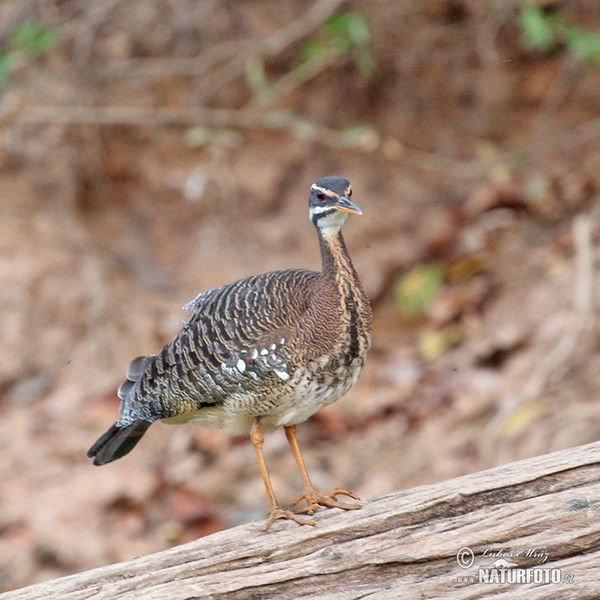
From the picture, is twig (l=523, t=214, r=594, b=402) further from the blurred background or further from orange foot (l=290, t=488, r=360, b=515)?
orange foot (l=290, t=488, r=360, b=515)

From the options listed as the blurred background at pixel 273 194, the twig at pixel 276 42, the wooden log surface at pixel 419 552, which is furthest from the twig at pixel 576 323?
the twig at pixel 276 42

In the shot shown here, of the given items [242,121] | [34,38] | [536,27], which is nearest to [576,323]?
[536,27]

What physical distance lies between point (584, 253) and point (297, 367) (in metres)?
3.85

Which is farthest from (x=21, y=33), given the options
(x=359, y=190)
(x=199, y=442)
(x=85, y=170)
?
(x=199, y=442)

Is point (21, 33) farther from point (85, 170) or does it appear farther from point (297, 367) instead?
point (297, 367)

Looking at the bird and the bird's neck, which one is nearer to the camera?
the bird

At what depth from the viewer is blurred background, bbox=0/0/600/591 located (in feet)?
24.1

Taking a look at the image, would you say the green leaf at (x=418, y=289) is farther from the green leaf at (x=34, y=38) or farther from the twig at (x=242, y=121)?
the green leaf at (x=34, y=38)

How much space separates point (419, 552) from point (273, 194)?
543 centimetres

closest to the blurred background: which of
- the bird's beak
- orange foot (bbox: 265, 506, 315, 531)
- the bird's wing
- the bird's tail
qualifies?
the bird's tail

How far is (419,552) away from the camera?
3.76 m

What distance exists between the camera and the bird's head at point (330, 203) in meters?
4.06

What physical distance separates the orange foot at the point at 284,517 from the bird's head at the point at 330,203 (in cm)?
134

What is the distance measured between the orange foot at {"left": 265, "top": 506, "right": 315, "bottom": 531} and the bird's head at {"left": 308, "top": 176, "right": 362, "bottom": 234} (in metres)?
1.34
